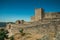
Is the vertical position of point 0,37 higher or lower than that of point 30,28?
lower

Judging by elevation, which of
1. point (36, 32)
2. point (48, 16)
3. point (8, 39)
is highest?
point (48, 16)

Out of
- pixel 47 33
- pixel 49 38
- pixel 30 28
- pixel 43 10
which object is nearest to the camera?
pixel 49 38

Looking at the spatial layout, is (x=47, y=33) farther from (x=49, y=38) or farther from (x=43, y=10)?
(x=43, y=10)

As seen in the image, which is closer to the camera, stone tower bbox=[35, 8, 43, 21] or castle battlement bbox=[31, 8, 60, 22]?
castle battlement bbox=[31, 8, 60, 22]

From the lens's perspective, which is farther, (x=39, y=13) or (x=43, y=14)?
(x=39, y=13)

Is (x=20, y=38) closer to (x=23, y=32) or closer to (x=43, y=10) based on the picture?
(x=23, y=32)

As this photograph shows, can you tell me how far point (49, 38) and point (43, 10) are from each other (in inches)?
530

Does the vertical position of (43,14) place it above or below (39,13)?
below

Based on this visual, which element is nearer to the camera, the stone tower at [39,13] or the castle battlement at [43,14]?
the castle battlement at [43,14]

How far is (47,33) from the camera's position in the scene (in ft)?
61.7

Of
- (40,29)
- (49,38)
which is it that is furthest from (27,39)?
(49,38)

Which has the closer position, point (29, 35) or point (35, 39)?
point (35, 39)

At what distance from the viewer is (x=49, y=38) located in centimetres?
1725

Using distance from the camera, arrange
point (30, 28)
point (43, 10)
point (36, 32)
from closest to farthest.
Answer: point (36, 32), point (30, 28), point (43, 10)
